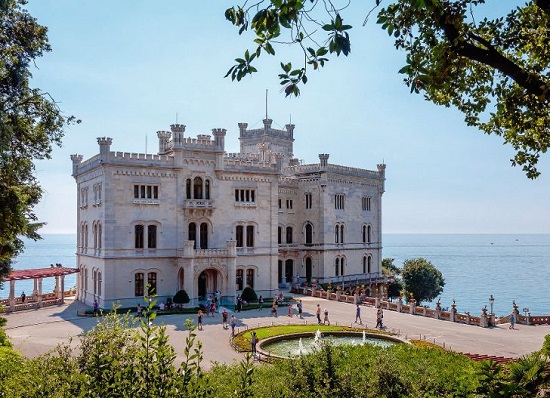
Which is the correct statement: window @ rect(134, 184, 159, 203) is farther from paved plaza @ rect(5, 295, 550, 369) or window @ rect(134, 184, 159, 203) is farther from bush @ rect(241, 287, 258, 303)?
bush @ rect(241, 287, 258, 303)

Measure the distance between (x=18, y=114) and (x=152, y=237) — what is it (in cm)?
2809

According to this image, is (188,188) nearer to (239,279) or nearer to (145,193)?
(145,193)

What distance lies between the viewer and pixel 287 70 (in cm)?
728

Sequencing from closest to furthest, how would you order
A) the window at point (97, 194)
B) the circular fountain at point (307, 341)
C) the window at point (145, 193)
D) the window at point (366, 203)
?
the circular fountain at point (307, 341) < the window at point (145, 193) < the window at point (97, 194) < the window at point (366, 203)

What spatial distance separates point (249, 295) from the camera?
4531cm

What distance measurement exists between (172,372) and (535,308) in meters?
88.9

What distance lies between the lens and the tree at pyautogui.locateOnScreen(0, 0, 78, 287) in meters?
15.5

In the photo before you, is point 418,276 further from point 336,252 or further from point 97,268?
point 97,268

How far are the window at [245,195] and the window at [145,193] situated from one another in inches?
308

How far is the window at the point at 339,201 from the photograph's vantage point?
59147 mm

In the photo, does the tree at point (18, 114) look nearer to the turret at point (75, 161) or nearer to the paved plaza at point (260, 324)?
the paved plaza at point (260, 324)

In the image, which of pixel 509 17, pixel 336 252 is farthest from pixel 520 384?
pixel 336 252

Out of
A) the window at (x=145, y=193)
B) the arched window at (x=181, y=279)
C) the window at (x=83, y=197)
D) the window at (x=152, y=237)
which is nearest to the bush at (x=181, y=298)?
the arched window at (x=181, y=279)

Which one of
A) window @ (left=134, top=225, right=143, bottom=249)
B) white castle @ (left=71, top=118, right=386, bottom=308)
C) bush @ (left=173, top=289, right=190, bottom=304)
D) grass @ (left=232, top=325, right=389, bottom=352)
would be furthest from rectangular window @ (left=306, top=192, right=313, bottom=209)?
grass @ (left=232, top=325, right=389, bottom=352)
